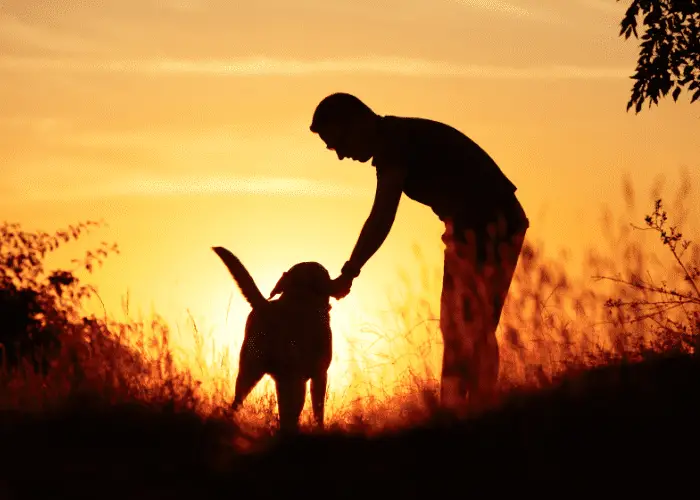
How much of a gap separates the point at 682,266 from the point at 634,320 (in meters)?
0.73

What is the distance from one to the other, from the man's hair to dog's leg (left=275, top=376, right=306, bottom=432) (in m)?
1.58

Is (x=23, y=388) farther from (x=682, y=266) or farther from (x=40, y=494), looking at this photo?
(x=682, y=266)

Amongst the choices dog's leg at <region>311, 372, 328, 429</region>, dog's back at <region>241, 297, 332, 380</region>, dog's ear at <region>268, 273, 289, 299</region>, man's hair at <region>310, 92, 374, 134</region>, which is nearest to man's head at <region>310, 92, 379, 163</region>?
man's hair at <region>310, 92, 374, 134</region>

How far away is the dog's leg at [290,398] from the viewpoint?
623cm

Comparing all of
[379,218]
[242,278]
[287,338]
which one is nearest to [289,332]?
[287,338]

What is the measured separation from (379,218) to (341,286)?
50 centimetres

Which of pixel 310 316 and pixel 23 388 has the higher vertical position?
pixel 310 316

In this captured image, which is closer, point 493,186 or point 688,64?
point 493,186

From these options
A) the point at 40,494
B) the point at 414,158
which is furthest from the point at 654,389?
the point at 40,494

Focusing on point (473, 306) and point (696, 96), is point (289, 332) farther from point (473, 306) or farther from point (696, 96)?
point (696, 96)

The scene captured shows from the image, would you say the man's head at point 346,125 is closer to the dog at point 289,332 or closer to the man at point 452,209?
the man at point 452,209

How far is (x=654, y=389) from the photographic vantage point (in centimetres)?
529

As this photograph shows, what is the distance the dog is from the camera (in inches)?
261

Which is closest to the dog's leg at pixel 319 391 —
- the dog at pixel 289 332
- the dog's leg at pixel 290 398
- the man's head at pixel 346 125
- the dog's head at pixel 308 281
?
the dog at pixel 289 332
